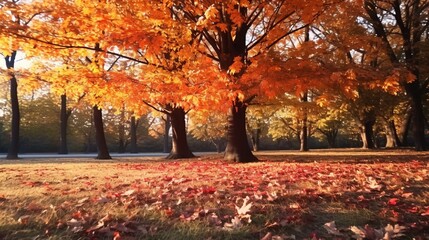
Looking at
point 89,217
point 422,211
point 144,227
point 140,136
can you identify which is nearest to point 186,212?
point 144,227

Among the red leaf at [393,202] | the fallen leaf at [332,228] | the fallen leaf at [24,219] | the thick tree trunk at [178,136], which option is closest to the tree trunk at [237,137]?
the thick tree trunk at [178,136]

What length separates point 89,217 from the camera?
3.92 m

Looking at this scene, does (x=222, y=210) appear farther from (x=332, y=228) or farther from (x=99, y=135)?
(x=99, y=135)

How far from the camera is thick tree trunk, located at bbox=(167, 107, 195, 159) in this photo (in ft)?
56.9

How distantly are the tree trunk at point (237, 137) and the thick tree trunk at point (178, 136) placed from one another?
563cm

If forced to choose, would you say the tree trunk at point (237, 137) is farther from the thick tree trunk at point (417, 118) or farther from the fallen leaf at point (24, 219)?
the thick tree trunk at point (417, 118)

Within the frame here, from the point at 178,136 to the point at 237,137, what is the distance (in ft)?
20.5

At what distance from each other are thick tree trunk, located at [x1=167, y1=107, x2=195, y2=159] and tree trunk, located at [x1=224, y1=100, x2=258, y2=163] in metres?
5.63

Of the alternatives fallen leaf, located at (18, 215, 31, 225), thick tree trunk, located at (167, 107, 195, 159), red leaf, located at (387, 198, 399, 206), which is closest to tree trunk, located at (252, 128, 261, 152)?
thick tree trunk, located at (167, 107, 195, 159)

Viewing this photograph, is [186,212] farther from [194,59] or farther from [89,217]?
[194,59]

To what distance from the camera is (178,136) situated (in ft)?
57.8

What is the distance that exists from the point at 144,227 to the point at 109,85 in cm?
750

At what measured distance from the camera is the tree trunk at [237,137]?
1178 cm

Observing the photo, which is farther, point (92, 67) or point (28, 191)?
point (92, 67)
